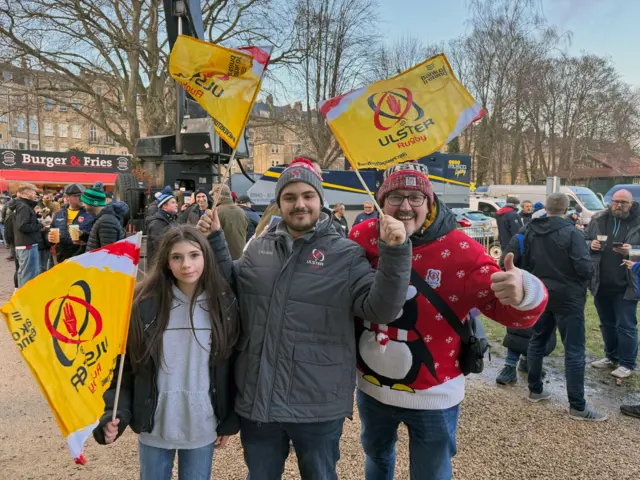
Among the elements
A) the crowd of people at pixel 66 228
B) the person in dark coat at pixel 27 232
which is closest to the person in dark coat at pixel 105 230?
the crowd of people at pixel 66 228

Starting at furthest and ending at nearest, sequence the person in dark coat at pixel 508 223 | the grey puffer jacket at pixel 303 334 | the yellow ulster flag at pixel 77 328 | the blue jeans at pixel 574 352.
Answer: the person in dark coat at pixel 508 223
the blue jeans at pixel 574 352
the grey puffer jacket at pixel 303 334
the yellow ulster flag at pixel 77 328

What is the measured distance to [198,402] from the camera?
1893mm

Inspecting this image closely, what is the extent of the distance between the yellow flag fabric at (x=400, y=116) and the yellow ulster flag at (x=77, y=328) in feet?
3.85

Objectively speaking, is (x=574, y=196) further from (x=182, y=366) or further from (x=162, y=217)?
(x=182, y=366)

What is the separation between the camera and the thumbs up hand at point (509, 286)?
166cm

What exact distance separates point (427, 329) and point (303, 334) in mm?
567

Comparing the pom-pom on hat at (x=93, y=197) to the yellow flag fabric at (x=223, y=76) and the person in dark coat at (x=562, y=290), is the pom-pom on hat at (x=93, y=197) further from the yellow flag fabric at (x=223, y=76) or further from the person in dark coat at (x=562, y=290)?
the person in dark coat at (x=562, y=290)

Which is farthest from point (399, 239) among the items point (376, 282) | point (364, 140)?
point (364, 140)

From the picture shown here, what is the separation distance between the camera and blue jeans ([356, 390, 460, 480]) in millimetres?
1972

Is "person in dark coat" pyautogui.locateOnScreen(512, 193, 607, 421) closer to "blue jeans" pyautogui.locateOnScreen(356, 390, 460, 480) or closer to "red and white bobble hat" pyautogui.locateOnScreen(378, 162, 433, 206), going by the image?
"blue jeans" pyautogui.locateOnScreen(356, 390, 460, 480)

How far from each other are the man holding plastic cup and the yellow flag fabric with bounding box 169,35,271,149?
3.87 meters

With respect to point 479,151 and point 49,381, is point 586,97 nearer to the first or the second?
point 479,151

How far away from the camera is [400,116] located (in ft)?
7.23

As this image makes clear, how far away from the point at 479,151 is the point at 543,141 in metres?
7.93
